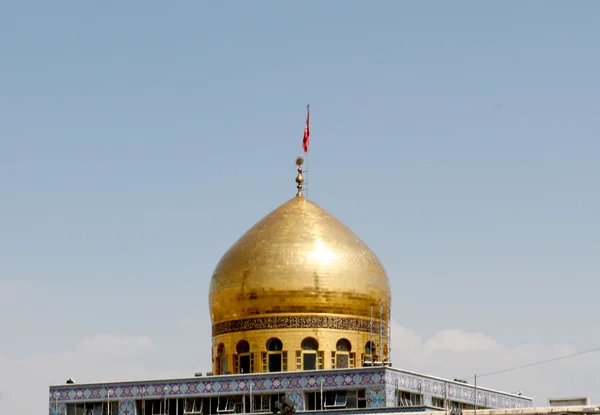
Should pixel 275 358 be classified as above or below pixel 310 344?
below

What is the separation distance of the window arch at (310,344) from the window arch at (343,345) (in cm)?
85

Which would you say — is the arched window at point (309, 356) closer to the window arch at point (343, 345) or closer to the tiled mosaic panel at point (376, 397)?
the window arch at point (343, 345)

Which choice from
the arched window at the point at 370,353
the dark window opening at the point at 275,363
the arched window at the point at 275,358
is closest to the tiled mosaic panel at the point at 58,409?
the arched window at the point at 275,358

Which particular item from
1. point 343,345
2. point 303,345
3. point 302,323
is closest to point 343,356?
point 343,345

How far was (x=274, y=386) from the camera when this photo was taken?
48906 mm

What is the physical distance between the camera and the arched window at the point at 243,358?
52031 mm

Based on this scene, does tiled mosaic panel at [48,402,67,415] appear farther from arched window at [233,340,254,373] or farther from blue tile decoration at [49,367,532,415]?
arched window at [233,340,254,373]

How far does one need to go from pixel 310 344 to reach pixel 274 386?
3262 millimetres

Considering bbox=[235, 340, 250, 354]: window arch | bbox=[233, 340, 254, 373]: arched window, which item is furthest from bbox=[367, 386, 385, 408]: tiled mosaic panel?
bbox=[235, 340, 250, 354]: window arch

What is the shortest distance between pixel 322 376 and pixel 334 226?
774 cm

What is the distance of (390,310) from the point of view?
54688 mm

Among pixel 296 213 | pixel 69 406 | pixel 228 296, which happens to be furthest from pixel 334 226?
pixel 69 406

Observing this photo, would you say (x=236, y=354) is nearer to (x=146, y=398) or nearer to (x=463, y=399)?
(x=146, y=398)

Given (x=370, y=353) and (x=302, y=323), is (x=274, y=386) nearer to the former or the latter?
(x=302, y=323)
